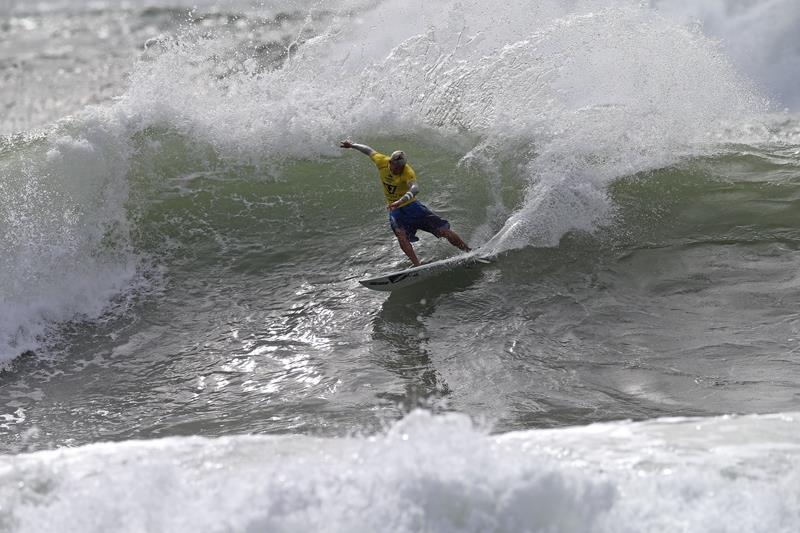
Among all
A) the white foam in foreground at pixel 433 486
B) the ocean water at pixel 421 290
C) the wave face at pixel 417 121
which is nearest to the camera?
the white foam in foreground at pixel 433 486

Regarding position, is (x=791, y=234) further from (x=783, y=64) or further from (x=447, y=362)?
(x=783, y=64)

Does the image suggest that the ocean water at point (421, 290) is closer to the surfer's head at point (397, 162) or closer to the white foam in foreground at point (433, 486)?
the white foam in foreground at point (433, 486)

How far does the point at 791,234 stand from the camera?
9.68 m

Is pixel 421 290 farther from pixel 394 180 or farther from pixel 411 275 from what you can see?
pixel 394 180

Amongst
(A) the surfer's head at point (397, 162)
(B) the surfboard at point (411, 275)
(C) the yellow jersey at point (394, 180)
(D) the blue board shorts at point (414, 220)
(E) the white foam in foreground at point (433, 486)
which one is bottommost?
(B) the surfboard at point (411, 275)

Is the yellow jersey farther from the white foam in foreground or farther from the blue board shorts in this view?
the white foam in foreground

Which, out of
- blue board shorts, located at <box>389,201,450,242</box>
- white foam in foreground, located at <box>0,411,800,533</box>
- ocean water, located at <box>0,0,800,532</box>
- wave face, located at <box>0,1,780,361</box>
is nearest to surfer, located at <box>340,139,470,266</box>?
blue board shorts, located at <box>389,201,450,242</box>

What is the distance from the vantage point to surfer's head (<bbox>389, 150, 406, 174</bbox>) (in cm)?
921

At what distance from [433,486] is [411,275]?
480cm

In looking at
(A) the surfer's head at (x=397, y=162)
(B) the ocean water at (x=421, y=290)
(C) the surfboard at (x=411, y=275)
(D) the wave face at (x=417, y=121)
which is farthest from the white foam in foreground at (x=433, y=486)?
(D) the wave face at (x=417, y=121)

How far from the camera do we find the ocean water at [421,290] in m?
4.67

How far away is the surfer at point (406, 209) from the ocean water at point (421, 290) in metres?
0.45

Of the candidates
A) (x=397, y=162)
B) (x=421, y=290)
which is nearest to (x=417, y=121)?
(x=397, y=162)

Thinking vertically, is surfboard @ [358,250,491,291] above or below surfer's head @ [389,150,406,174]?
below
